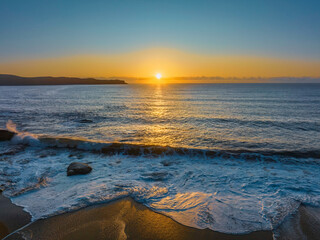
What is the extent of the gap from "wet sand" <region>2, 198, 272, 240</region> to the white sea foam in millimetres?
314

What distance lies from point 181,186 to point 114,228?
3680 mm

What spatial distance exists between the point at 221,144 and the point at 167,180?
23.6 feet

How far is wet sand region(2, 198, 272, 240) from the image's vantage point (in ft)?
17.5

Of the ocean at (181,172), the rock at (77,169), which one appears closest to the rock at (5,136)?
the ocean at (181,172)

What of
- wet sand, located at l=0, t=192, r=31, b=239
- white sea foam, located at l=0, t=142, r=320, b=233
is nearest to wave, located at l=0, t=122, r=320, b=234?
white sea foam, located at l=0, t=142, r=320, b=233

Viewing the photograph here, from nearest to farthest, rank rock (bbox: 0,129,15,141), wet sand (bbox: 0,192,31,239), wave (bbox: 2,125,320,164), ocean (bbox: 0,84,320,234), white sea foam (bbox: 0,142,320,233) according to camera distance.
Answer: wet sand (bbox: 0,192,31,239)
white sea foam (bbox: 0,142,320,233)
ocean (bbox: 0,84,320,234)
wave (bbox: 2,125,320,164)
rock (bbox: 0,129,15,141)

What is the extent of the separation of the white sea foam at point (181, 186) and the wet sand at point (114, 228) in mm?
314

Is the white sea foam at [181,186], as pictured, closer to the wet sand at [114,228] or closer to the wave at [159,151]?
the wet sand at [114,228]

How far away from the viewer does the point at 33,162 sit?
37.3 ft

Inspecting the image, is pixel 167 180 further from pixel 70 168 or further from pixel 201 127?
pixel 201 127

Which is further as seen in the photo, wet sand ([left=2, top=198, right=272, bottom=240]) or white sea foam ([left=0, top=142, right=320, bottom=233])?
white sea foam ([left=0, top=142, right=320, bottom=233])

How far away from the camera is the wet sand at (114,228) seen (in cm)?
534

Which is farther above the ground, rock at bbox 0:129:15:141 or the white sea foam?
rock at bbox 0:129:15:141

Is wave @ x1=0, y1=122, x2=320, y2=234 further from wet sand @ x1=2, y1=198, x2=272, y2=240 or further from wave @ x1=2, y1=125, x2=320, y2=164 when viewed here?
wet sand @ x1=2, y1=198, x2=272, y2=240
